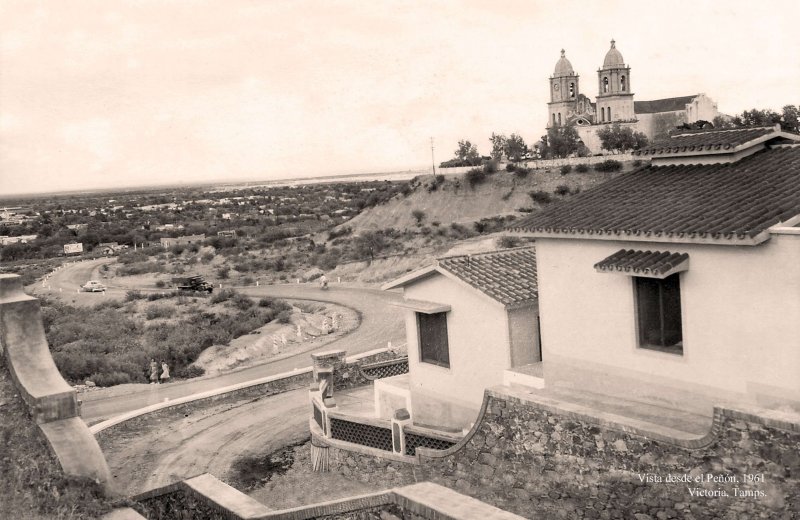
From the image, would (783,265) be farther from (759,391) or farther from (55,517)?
(55,517)

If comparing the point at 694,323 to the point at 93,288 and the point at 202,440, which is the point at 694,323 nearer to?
the point at 202,440

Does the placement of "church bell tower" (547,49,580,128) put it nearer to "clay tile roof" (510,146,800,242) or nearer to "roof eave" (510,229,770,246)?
"clay tile roof" (510,146,800,242)

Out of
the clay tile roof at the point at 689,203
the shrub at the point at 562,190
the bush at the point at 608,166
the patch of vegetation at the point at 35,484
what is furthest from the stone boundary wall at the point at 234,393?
the bush at the point at 608,166

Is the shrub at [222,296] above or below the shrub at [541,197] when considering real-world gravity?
below

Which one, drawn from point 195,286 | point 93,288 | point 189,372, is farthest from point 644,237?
point 93,288

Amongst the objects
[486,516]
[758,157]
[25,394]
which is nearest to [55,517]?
[25,394]

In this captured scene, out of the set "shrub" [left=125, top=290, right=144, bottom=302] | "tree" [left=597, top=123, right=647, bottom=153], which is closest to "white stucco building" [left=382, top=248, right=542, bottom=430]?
"shrub" [left=125, top=290, right=144, bottom=302]

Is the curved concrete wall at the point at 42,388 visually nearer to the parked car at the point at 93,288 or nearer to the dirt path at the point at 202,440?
the dirt path at the point at 202,440
